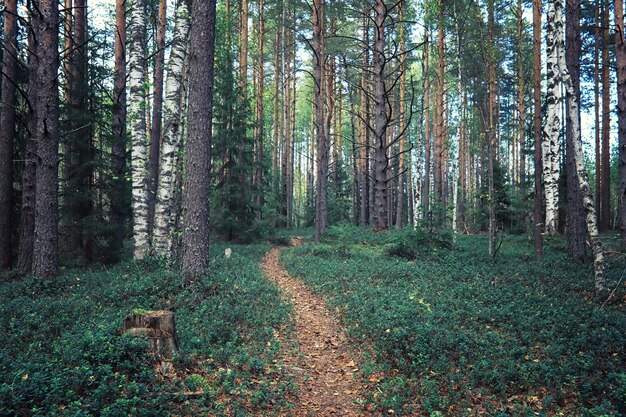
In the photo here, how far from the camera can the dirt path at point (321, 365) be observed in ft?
16.7

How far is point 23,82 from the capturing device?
12539 millimetres

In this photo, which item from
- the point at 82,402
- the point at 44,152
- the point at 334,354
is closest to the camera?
the point at 82,402

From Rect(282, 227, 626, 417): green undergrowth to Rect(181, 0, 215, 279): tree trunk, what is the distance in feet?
12.0

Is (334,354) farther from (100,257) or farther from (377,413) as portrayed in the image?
(100,257)

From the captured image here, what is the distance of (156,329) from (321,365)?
274 cm

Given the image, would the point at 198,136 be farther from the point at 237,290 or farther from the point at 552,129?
the point at 552,129

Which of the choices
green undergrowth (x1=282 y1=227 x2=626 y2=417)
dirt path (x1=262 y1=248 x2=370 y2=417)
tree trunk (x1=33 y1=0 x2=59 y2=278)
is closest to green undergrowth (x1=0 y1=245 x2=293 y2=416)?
dirt path (x1=262 y1=248 x2=370 y2=417)

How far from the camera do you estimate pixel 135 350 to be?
201 inches

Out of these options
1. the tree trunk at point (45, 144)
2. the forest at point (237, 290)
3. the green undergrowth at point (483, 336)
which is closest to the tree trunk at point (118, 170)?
the forest at point (237, 290)

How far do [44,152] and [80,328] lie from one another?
5455 mm

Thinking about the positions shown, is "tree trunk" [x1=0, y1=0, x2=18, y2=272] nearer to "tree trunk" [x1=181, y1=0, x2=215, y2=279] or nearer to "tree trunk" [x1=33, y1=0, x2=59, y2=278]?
"tree trunk" [x1=33, y1=0, x2=59, y2=278]

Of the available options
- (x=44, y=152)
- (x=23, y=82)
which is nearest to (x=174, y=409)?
(x=44, y=152)

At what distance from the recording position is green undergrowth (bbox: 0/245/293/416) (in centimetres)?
402

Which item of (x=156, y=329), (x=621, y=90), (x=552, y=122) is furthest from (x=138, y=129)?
(x=552, y=122)
